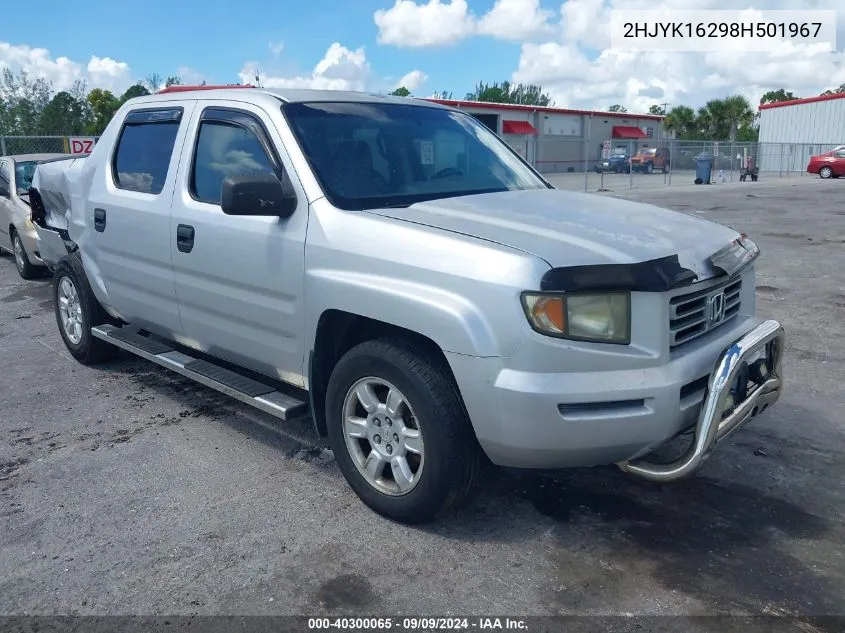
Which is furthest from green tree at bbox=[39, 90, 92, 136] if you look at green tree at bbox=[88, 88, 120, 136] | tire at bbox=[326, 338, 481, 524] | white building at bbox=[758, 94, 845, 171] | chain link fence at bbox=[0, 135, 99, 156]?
white building at bbox=[758, 94, 845, 171]

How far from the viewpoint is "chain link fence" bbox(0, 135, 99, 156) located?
62.2 ft

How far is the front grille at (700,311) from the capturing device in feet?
10.4

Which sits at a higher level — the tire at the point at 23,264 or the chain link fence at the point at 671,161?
the chain link fence at the point at 671,161

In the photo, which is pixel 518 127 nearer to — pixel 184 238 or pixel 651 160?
pixel 651 160

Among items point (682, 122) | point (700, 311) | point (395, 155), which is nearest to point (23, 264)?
point (395, 155)

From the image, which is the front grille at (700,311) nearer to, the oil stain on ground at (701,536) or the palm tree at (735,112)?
the oil stain on ground at (701,536)

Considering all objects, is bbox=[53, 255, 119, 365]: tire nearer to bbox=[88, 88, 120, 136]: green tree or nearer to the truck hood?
the truck hood

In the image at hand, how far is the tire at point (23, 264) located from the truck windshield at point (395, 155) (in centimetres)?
743

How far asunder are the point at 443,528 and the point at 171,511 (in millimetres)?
1322

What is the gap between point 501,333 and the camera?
2.98 metres

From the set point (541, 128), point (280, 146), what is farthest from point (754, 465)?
point (541, 128)

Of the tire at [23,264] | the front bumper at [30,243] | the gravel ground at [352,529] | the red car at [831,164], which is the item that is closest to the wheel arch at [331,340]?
the gravel ground at [352,529]

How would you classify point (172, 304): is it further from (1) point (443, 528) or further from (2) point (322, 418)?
(1) point (443, 528)

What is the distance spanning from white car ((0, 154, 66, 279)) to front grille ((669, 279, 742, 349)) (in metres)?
8.73
